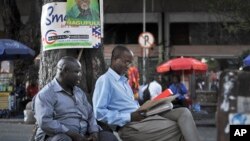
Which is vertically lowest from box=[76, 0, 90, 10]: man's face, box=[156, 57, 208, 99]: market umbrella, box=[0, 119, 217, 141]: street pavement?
box=[0, 119, 217, 141]: street pavement

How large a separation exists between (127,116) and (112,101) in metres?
0.28

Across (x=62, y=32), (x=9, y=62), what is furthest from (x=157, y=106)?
(x=9, y=62)

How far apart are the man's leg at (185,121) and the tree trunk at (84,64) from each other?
4.32ft

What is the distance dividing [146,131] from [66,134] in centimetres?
79

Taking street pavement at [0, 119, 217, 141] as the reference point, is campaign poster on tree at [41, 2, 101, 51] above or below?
above

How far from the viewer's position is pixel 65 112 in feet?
17.6

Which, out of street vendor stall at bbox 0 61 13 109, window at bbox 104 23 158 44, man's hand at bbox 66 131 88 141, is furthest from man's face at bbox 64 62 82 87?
window at bbox 104 23 158 44

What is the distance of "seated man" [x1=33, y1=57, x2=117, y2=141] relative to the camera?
518 cm

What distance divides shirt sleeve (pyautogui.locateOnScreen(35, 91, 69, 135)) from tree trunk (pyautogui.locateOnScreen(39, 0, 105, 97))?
113 cm

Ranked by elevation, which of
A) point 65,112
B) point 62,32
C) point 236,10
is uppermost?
point 236,10

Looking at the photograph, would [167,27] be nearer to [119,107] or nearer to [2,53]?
[2,53]

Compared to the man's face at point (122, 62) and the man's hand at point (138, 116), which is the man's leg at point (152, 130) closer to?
the man's hand at point (138, 116)

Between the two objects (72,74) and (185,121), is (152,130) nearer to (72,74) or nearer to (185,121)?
(185,121)

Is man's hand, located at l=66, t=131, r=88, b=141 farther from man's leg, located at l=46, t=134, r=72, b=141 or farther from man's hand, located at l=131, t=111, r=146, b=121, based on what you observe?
man's hand, located at l=131, t=111, r=146, b=121
